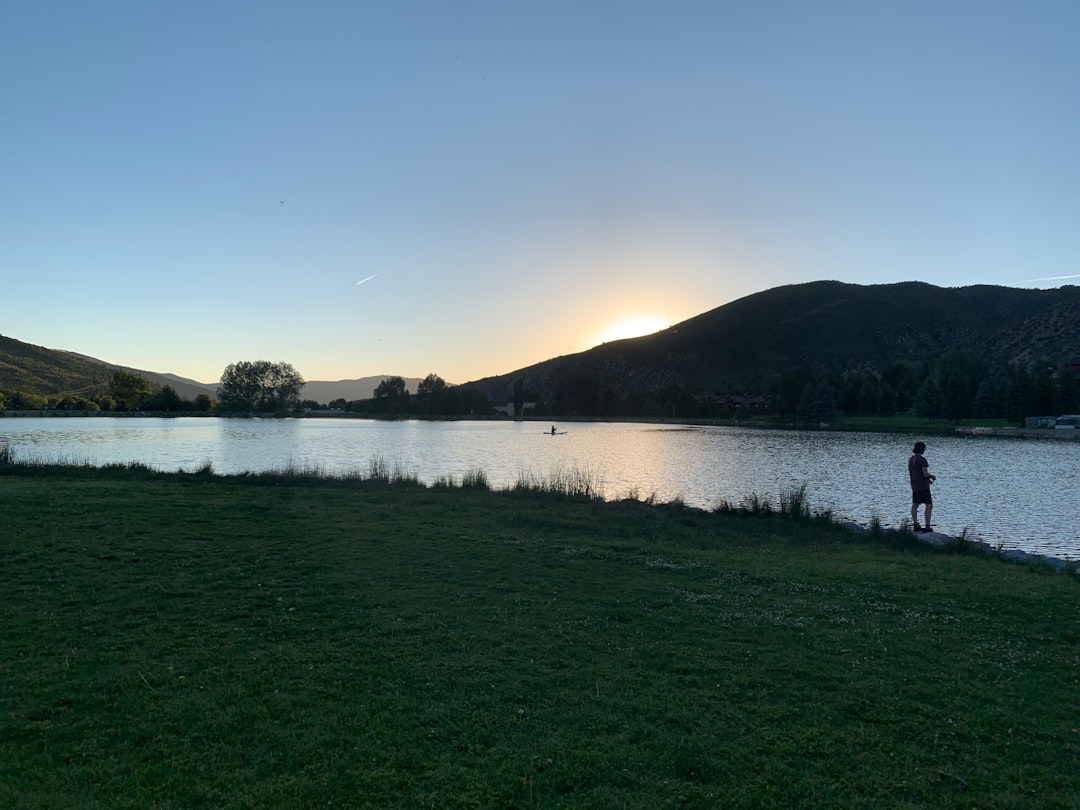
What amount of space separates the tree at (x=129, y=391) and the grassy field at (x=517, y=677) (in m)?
134

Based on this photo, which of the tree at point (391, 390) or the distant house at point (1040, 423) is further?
the tree at point (391, 390)

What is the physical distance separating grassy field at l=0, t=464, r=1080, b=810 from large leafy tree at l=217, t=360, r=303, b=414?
148m

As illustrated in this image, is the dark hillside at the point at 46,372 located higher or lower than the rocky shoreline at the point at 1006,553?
higher

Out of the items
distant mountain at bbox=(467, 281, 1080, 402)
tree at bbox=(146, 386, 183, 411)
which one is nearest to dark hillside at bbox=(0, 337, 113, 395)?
tree at bbox=(146, 386, 183, 411)

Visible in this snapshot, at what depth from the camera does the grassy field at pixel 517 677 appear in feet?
13.8

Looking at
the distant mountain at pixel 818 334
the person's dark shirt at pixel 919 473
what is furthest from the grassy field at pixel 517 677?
the distant mountain at pixel 818 334

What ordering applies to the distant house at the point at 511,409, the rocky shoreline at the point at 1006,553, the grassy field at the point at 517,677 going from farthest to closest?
1. the distant house at the point at 511,409
2. the rocky shoreline at the point at 1006,553
3. the grassy field at the point at 517,677

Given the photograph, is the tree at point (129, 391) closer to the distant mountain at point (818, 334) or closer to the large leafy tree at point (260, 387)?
the large leafy tree at point (260, 387)

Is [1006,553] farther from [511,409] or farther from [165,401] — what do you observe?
[511,409]

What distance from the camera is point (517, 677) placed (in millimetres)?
5797

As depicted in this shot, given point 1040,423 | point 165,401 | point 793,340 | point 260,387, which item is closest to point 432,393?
point 260,387

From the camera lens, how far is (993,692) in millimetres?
5691

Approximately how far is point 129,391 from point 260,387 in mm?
29621

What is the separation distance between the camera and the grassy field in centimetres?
420
